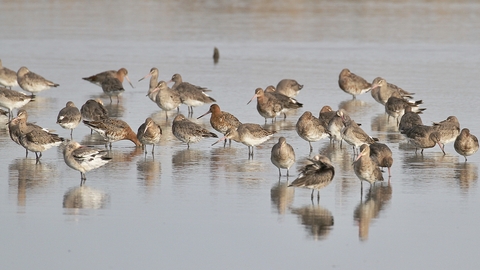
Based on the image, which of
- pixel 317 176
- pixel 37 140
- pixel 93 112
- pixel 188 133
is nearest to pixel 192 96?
pixel 93 112

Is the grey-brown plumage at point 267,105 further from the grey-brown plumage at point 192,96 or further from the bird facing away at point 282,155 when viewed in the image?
the bird facing away at point 282,155

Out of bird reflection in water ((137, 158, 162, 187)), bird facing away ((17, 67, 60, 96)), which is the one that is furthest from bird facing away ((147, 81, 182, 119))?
bird reflection in water ((137, 158, 162, 187))

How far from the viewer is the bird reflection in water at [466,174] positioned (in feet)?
40.5

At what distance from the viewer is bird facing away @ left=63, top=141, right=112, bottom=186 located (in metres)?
12.0

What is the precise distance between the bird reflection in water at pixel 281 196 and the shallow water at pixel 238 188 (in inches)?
1.9

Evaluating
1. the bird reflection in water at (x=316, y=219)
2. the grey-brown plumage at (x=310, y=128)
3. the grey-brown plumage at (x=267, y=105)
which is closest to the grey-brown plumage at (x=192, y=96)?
the grey-brown plumage at (x=267, y=105)

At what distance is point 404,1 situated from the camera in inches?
1957

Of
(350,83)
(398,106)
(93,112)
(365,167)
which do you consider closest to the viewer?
(365,167)

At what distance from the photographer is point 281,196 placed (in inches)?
457

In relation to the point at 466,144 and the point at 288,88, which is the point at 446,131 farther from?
the point at 288,88

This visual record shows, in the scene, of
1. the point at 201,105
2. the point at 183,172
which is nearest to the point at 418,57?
the point at 201,105

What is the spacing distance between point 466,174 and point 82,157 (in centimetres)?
554

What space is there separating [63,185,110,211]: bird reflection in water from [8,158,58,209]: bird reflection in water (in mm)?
491

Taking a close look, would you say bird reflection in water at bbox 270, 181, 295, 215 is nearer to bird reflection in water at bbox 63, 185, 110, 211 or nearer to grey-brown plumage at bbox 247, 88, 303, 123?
bird reflection in water at bbox 63, 185, 110, 211
